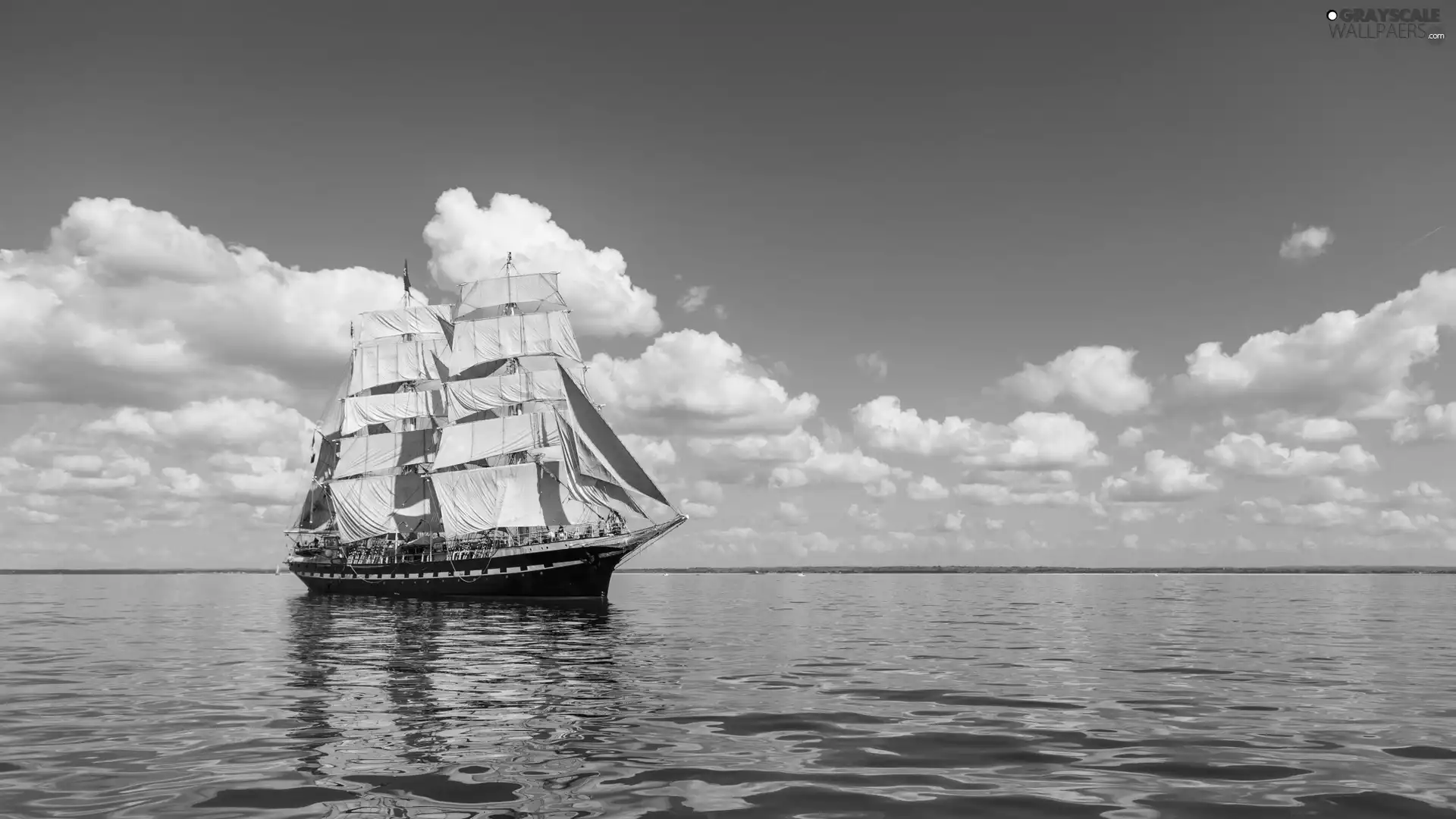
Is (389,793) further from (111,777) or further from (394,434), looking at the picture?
(394,434)

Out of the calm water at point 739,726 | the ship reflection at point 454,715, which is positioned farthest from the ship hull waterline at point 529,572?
the calm water at point 739,726

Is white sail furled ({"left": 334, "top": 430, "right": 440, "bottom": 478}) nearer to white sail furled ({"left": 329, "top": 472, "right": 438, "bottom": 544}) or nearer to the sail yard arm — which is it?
white sail furled ({"left": 329, "top": 472, "right": 438, "bottom": 544})

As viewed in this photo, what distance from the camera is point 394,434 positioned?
11162 centimetres

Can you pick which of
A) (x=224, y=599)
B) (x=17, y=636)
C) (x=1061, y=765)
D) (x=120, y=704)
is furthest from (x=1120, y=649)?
(x=224, y=599)

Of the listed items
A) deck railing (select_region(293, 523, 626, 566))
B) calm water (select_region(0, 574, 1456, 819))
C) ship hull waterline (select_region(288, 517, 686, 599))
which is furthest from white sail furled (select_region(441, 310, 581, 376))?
calm water (select_region(0, 574, 1456, 819))

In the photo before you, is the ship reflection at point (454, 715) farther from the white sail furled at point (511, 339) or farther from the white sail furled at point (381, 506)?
the white sail furled at point (381, 506)

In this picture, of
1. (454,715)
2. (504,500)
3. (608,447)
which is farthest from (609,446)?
(454,715)

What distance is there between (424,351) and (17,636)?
73107 mm

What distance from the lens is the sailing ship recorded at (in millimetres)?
90500

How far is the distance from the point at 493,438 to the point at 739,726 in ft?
291

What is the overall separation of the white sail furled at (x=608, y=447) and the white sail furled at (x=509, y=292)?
15261mm

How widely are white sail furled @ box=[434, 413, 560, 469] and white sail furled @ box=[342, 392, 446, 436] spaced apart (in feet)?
29.5

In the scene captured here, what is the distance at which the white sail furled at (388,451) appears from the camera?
11088 centimetres

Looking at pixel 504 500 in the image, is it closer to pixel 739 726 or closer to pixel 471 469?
pixel 471 469
